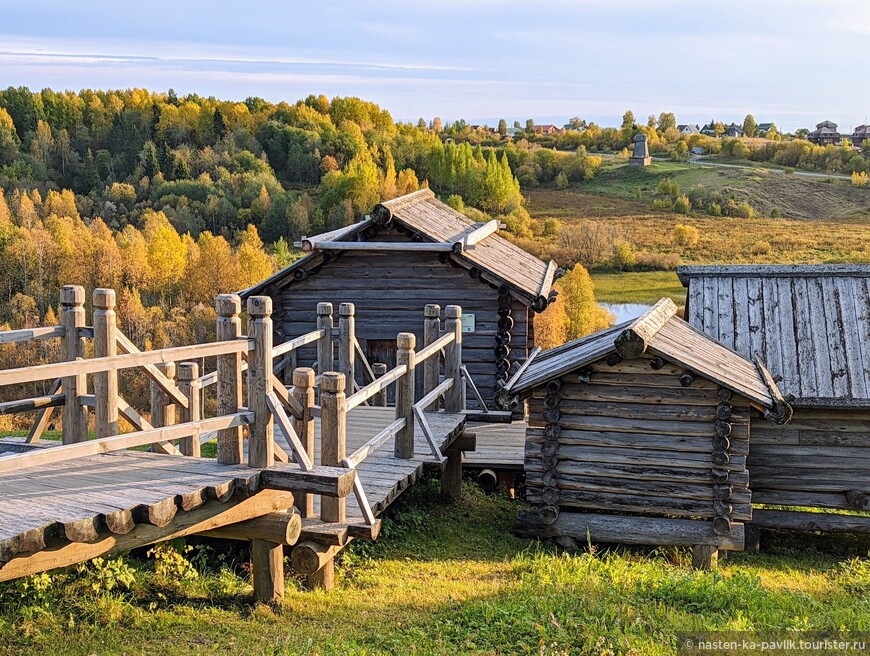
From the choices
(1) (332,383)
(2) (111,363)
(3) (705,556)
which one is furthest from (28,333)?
(3) (705,556)

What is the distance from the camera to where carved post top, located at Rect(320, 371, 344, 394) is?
25.1 feet

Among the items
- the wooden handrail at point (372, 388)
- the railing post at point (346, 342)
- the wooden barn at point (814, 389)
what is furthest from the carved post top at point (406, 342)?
the wooden barn at point (814, 389)

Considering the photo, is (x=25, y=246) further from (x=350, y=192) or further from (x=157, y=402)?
(x=157, y=402)

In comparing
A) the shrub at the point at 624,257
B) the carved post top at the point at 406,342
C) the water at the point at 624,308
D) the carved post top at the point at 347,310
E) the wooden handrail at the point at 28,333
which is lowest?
the water at the point at 624,308

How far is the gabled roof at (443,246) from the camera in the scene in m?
16.0

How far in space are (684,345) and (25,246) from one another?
64.8m

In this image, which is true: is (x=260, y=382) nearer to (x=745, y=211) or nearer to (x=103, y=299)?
(x=103, y=299)

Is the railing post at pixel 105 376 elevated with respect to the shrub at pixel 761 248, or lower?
elevated

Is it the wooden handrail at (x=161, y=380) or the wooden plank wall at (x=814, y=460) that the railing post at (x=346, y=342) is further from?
the wooden plank wall at (x=814, y=460)

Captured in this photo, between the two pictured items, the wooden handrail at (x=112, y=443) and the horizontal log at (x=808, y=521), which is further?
the horizontal log at (x=808, y=521)

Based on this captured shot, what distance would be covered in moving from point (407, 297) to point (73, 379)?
360 inches

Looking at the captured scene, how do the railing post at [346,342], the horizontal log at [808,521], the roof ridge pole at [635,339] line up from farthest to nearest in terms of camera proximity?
the horizontal log at [808,521] < the railing post at [346,342] < the roof ridge pole at [635,339]

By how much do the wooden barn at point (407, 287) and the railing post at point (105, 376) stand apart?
861 centimetres

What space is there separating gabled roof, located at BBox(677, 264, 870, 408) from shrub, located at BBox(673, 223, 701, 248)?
191 feet
